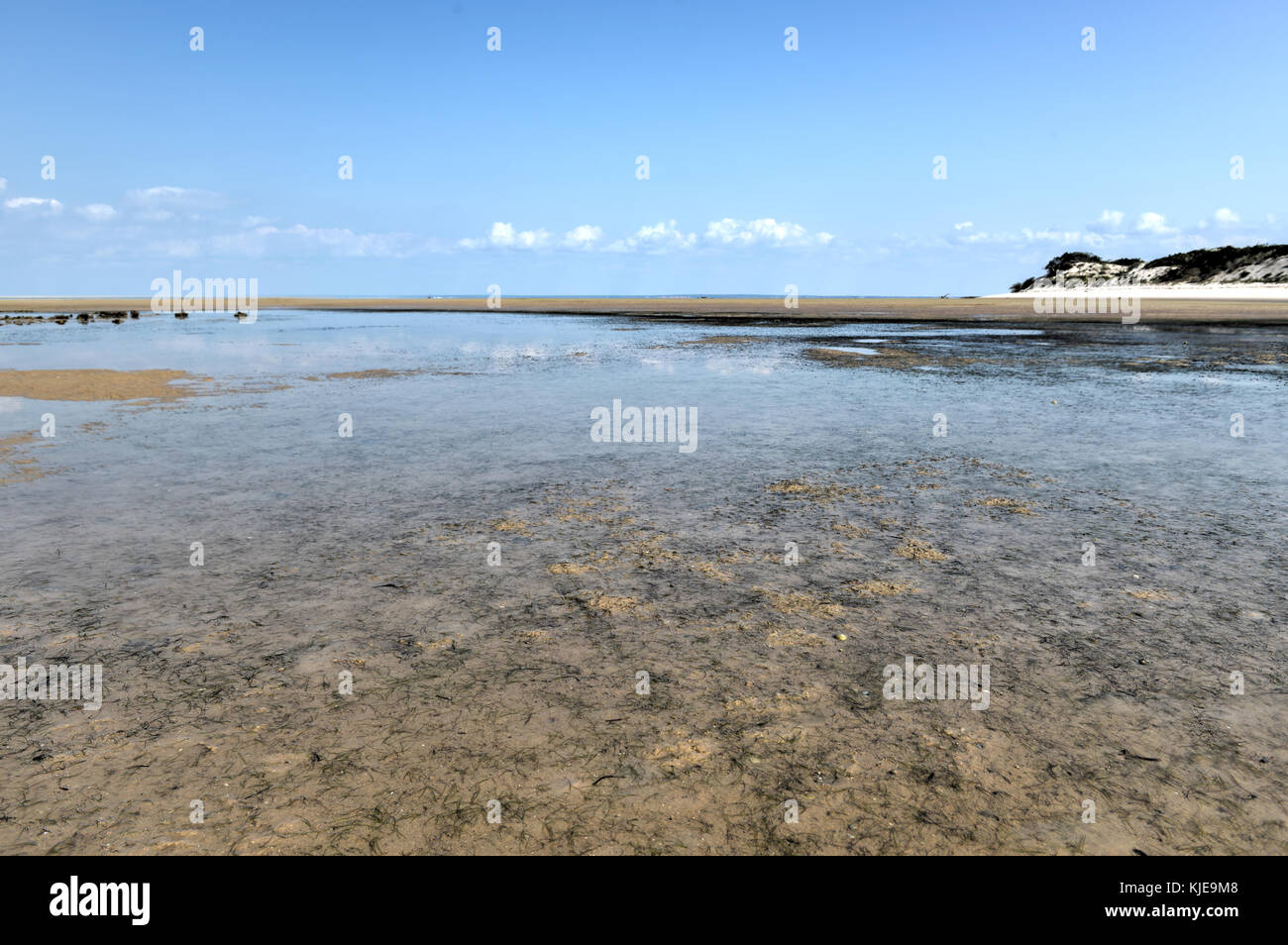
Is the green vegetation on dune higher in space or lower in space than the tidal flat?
higher

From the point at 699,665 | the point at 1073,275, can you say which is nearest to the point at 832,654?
the point at 699,665

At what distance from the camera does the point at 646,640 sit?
18.5 feet

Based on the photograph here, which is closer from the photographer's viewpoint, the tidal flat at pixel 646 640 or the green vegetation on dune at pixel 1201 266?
A: the tidal flat at pixel 646 640

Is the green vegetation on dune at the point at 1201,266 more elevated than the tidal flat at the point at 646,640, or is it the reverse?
the green vegetation on dune at the point at 1201,266

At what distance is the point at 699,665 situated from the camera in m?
5.21

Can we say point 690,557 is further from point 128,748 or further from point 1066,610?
point 128,748

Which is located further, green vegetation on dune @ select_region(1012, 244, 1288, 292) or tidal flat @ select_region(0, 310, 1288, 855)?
green vegetation on dune @ select_region(1012, 244, 1288, 292)

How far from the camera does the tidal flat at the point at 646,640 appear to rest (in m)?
3.70

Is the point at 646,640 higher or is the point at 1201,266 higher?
the point at 1201,266

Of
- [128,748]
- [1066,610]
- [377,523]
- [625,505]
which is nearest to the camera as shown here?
[128,748]

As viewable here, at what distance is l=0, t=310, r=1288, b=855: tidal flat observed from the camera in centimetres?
370

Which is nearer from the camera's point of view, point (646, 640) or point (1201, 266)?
point (646, 640)
